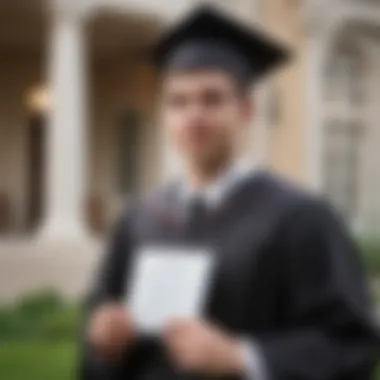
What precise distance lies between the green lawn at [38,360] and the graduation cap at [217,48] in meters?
5.19

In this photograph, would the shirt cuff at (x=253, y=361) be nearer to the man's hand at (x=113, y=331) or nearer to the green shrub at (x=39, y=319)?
the man's hand at (x=113, y=331)

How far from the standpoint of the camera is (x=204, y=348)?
81.1 inches

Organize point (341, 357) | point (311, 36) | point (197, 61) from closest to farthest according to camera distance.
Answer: point (341, 357)
point (197, 61)
point (311, 36)

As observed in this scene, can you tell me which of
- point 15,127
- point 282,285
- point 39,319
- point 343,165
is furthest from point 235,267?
point 343,165

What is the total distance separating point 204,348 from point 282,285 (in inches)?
8.8

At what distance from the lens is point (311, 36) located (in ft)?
55.8

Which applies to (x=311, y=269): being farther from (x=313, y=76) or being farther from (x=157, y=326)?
(x=313, y=76)

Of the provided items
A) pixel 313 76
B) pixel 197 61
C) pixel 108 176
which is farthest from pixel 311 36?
pixel 197 61

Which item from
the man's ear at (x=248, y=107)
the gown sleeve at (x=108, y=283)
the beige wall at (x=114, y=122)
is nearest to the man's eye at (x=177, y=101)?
the man's ear at (x=248, y=107)

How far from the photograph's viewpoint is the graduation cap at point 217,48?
2.34 m

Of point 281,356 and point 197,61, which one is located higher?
point 197,61

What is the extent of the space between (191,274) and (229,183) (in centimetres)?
19

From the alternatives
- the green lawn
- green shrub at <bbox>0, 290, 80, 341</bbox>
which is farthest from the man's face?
green shrub at <bbox>0, 290, 80, 341</bbox>

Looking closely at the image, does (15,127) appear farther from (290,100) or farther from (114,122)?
(290,100)
